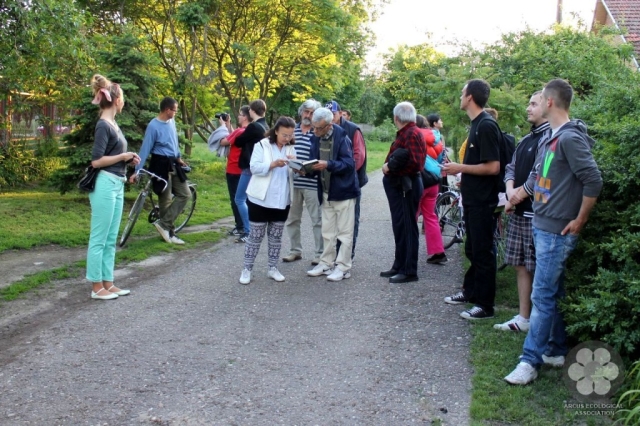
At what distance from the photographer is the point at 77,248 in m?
9.13

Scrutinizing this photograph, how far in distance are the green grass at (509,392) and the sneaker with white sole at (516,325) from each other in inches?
3.3

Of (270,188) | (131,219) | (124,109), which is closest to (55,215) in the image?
(124,109)

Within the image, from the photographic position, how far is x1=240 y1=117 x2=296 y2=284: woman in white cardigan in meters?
7.33

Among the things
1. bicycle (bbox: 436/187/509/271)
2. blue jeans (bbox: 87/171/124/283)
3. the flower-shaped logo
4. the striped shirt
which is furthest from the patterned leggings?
the flower-shaped logo

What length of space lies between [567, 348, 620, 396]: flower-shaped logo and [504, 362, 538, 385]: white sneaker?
10.3 inches

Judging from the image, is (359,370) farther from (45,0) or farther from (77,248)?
(45,0)

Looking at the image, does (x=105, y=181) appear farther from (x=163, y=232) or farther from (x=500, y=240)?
(x=500, y=240)

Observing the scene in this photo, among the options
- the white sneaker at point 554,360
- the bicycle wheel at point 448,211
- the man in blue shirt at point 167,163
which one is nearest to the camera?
the white sneaker at point 554,360

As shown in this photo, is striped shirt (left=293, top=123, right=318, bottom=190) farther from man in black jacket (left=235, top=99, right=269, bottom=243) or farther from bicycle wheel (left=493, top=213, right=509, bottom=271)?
bicycle wheel (left=493, top=213, right=509, bottom=271)

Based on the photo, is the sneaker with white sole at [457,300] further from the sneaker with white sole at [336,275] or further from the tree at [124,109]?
the tree at [124,109]

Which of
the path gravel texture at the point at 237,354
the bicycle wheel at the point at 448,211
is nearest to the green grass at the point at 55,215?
the path gravel texture at the point at 237,354

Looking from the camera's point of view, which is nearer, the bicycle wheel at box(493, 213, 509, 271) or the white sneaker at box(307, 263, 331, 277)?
the bicycle wheel at box(493, 213, 509, 271)

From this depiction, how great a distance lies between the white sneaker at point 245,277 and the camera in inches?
296

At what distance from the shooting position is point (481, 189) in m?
6.14
